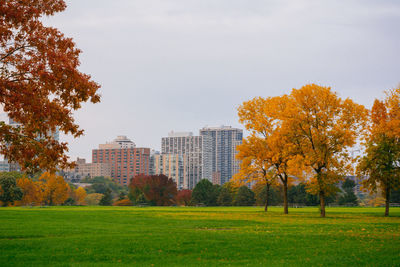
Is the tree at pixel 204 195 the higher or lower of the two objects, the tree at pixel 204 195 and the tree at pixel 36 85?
the lower

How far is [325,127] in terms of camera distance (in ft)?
152

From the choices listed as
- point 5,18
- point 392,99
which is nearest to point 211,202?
point 392,99

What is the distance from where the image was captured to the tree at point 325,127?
4553cm

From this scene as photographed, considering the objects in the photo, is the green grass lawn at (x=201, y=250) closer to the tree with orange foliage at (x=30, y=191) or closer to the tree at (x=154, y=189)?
the tree with orange foliage at (x=30, y=191)

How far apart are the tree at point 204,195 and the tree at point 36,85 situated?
10429 centimetres

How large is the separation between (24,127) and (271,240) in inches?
519

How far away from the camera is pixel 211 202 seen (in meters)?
122

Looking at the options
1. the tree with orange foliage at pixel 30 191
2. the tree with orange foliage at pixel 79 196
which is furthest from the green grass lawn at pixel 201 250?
the tree with orange foliage at pixel 79 196

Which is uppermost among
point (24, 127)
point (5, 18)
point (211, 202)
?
point (5, 18)

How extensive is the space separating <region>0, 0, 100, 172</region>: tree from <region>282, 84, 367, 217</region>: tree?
107ft

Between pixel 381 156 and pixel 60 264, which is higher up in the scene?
pixel 381 156

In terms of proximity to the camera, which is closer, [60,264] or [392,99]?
[60,264]

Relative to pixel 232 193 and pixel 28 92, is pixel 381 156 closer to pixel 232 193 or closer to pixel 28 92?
pixel 28 92

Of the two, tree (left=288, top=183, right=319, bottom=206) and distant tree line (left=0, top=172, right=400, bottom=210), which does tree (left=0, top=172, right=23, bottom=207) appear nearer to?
distant tree line (left=0, top=172, right=400, bottom=210)
